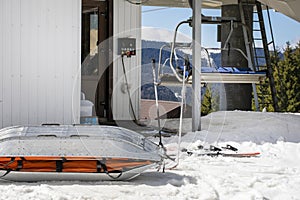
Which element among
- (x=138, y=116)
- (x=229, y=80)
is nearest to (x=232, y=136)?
(x=229, y=80)

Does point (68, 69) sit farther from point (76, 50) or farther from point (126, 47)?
point (126, 47)

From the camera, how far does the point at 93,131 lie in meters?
4.47

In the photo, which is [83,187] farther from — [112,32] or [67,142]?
[112,32]

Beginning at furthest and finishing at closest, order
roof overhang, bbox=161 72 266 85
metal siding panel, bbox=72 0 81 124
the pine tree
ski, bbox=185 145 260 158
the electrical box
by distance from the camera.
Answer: the pine tree
the electrical box
roof overhang, bbox=161 72 266 85
metal siding panel, bbox=72 0 81 124
ski, bbox=185 145 260 158

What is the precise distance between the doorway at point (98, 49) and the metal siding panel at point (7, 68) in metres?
2.61

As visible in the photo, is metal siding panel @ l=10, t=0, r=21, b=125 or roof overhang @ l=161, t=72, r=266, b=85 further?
roof overhang @ l=161, t=72, r=266, b=85

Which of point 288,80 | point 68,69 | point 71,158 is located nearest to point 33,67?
point 68,69

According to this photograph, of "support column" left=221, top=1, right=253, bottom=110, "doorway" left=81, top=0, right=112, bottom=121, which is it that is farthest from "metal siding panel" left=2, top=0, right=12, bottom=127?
"support column" left=221, top=1, right=253, bottom=110

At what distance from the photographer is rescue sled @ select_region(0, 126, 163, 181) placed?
12.8ft

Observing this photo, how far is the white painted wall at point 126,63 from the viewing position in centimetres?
846

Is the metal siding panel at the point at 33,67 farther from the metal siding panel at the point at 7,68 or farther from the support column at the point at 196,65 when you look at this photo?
the support column at the point at 196,65

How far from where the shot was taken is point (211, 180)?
A: 4.04 metres

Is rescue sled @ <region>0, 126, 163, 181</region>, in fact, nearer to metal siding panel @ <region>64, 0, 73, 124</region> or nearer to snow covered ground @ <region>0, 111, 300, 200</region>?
snow covered ground @ <region>0, 111, 300, 200</region>

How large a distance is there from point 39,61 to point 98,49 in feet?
8.43
